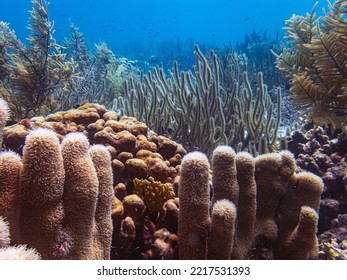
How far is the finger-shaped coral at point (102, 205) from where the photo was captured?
2.00 m

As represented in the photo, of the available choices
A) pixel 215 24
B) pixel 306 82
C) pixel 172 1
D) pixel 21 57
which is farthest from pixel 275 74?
pixel 172 1

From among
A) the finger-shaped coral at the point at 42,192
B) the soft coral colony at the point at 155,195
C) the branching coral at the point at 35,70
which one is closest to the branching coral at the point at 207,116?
the soft coral colony at the point at 155,195

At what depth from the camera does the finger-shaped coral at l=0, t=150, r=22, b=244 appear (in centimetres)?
164

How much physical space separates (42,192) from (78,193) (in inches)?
7.9

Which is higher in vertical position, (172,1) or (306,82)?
(172,1)

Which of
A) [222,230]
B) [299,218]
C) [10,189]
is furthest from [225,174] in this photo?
[10,189]

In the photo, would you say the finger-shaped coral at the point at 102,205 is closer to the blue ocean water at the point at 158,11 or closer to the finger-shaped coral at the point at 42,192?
the finger-shaped coral at the point at 42,192

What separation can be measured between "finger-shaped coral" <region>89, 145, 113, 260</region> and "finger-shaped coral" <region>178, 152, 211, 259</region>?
537mm

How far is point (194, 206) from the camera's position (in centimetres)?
212

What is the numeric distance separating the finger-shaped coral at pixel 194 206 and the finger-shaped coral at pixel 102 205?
1.76 feet

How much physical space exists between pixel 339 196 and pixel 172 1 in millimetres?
153194
